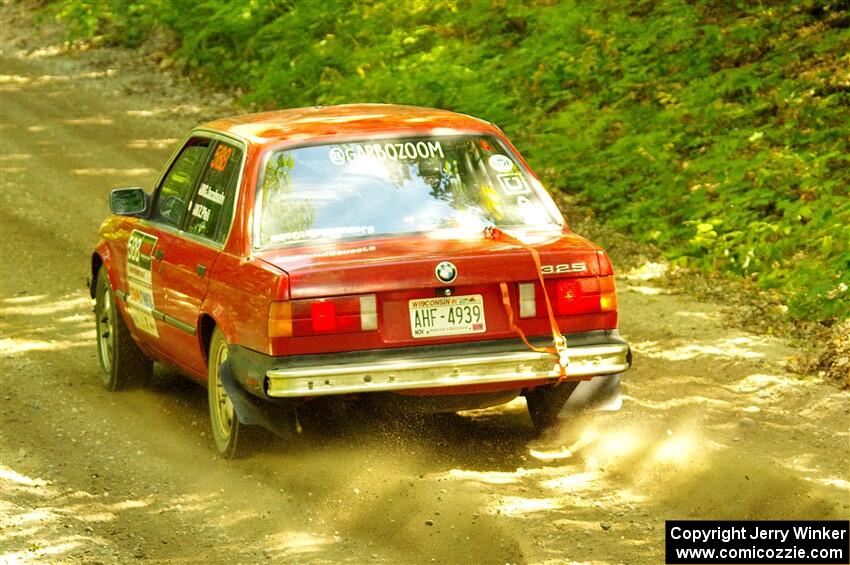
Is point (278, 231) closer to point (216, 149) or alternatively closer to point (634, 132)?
point (216, 149)

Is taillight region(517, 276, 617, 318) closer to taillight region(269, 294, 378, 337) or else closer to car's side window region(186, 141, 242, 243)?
A: taillight region(269, 294, 378, 337)

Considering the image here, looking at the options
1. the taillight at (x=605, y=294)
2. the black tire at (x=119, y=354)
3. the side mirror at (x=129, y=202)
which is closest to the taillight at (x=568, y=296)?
the taillight at (x=605, y=294)

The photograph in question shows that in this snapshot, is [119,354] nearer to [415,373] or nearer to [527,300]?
[415,373]

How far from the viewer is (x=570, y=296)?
6488 mm

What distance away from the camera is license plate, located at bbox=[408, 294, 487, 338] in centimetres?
629

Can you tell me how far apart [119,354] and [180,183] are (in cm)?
134

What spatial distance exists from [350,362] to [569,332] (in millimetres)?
1080

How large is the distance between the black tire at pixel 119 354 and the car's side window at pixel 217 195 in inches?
53.4

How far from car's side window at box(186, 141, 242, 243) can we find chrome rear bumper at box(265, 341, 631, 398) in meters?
1.10

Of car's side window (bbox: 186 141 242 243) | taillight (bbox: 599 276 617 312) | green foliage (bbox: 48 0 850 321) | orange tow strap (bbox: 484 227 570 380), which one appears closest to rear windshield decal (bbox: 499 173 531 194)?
orange tow strap (bbox: 484 227 570 380)

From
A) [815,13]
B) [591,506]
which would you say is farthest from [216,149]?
[815,13]

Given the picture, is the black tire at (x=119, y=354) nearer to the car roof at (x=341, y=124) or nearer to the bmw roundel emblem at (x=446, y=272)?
the car roof at (x=341, y=124)

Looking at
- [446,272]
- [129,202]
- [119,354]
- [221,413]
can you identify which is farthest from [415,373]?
[119,354]

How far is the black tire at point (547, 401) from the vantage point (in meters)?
7.01
